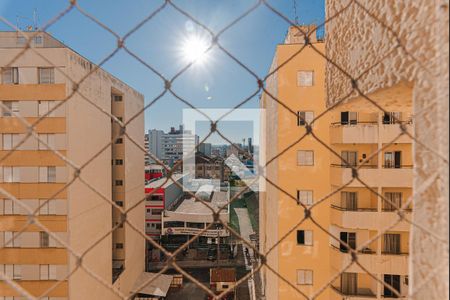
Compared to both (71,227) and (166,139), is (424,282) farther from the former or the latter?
(166,139)

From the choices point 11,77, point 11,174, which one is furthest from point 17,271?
point 11,77

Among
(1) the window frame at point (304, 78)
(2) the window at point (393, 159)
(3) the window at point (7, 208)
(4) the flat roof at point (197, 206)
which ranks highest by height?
(1) the window frame at point (304, 78)

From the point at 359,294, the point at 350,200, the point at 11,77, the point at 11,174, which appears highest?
the point at 11,77

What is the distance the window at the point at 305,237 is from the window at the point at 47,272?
16.6ft

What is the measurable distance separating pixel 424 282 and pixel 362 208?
16.5 ft

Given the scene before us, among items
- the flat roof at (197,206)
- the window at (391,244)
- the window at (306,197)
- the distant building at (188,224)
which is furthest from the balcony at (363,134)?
the flat roof at (197,206)

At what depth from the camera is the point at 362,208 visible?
16.4ft

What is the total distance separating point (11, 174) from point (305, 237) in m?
6.16

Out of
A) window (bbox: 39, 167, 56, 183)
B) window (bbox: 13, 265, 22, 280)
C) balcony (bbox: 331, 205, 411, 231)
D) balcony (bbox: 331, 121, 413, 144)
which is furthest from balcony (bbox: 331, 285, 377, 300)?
window (bbox: 13, 265, 22, 280)

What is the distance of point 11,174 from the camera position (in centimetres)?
637

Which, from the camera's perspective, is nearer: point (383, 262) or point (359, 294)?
point (383, 262)

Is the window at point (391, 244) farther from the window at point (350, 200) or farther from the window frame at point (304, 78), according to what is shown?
the window frame at point (304, 78)

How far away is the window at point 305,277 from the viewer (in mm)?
5008

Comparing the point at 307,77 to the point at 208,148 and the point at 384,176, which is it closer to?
the point at 384,176
